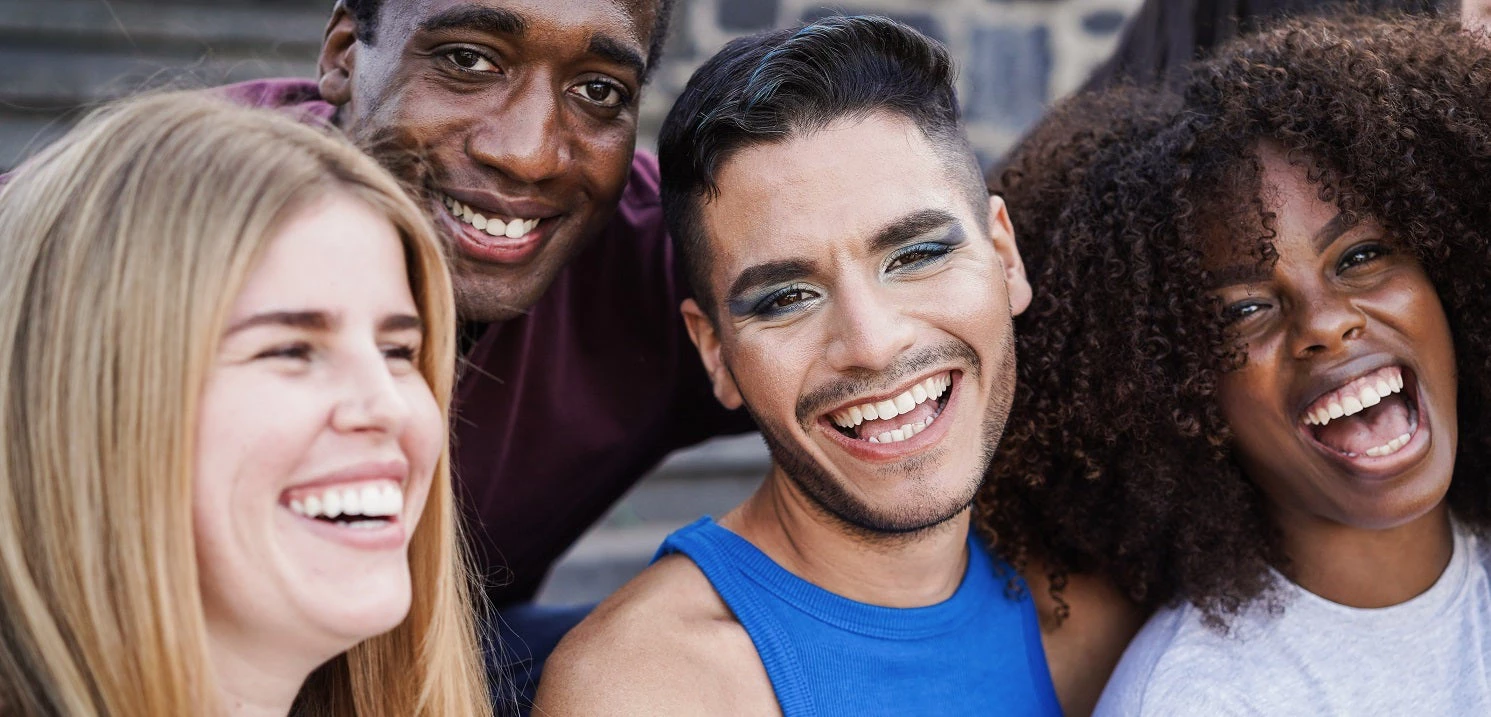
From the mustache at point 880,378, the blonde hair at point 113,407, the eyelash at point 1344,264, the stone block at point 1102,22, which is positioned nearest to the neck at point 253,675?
the blonde hair at point 113,407

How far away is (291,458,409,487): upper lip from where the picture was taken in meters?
1.79

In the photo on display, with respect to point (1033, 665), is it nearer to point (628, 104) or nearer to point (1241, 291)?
point (1241, 291)

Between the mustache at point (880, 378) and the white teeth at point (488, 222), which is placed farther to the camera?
the white teeth at point (488, 222)

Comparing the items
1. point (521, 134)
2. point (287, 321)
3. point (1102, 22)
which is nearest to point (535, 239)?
point (521, 134)

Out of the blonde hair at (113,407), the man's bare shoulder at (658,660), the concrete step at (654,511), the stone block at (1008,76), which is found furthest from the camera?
the stone block at (1008,76)

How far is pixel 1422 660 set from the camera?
2.57m

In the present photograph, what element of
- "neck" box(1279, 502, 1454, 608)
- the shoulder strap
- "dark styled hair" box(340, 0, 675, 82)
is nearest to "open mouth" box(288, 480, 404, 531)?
the shoulder strap

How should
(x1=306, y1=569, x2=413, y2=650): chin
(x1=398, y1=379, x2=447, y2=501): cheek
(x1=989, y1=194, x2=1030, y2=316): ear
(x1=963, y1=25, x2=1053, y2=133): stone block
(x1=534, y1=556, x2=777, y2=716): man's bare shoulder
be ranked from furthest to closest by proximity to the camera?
(x1=963, y1=25, x2=1053, y2=133): stone block < (x1=989, y1=194, x2=1030, y2=316): ear < (x1=534, y1=556, x2=777, y2=716): man's bare shoulder < (x1=398, y1=379, x2=447, y2=501): cheek < (x1=306, y1=569, x2=413, y2=650): chin

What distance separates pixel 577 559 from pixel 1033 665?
2381 mm

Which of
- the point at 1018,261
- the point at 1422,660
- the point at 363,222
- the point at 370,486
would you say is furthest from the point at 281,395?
the point at 1422,660

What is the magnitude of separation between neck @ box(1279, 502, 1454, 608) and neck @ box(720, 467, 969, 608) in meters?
0.70

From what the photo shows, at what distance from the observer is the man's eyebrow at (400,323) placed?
193 cm

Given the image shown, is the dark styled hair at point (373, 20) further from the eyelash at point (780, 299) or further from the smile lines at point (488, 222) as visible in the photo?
the eyelash at point (780, 299)

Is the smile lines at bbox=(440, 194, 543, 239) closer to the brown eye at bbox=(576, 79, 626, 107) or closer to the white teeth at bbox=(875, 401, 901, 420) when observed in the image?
the brown eye at bbox=(576, 79, 626, 107)
